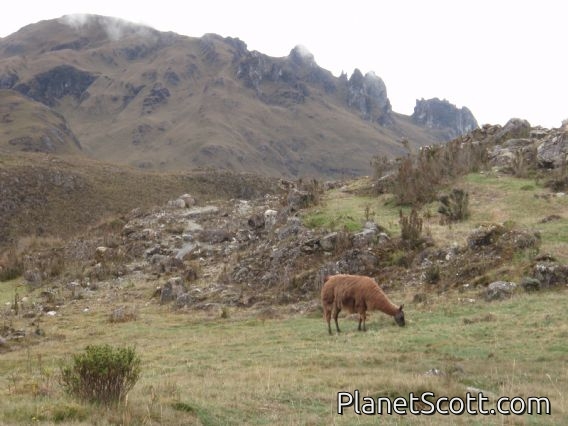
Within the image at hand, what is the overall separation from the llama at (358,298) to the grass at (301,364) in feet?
1.84

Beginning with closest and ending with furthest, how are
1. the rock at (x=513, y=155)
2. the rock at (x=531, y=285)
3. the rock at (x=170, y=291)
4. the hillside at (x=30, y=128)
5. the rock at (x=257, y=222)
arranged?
the rock at (x=531, y=285) < the rock at (x=170, y=291) < the rock at (x=257, y=222) < the rock at (x=513, y=155) < the hillside at (x=30, y=128)

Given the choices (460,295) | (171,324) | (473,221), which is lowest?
(171,324)

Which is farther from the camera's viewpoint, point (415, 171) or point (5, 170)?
point (5, 170)

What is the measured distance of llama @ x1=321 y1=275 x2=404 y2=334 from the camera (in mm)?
→ 14969

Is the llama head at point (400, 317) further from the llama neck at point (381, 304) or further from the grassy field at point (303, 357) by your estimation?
the grassy field at point (303, 357)

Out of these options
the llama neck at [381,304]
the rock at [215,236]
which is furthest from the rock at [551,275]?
the rock at [215,236]

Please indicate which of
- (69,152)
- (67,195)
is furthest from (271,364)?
(69,152)

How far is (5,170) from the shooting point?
66562mm

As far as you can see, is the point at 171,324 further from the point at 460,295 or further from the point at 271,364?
the point at 460,295

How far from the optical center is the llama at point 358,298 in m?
15.0

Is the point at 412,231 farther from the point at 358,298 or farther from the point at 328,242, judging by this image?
the point at 358,298

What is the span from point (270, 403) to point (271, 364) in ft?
10.8

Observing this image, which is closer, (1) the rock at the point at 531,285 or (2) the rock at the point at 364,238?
(1) the rock at the point at 531,285

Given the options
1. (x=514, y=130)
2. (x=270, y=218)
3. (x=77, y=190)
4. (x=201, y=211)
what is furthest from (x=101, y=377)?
(x=77, y=190)
